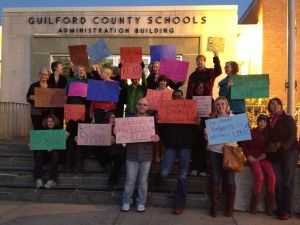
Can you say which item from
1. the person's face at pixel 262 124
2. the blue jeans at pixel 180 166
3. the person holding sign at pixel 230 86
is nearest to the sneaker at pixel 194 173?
the blue jeans at pixel 180 166

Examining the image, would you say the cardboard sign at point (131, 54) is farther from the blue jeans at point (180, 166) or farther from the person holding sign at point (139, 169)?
the blue jeans at point (180, 166)

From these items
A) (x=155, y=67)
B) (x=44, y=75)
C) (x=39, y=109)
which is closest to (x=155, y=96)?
(x=155, y=67)

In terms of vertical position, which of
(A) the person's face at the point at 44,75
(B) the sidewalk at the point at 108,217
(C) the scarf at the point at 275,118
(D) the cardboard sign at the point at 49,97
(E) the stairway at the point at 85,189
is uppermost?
(A) the person's face at the point at 44,75

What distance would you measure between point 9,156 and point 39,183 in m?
1.47

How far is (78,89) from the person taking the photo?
22.9 feet

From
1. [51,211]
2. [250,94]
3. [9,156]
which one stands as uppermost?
[250,94]

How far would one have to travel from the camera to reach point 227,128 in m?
5.73

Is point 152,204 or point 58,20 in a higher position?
point 58,20

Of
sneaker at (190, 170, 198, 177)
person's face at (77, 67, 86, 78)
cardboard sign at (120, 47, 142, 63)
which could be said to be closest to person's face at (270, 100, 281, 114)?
sneaker at (190, 170, 198, 177)

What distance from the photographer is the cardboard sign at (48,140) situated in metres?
6.67

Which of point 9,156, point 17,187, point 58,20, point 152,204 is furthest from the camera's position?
point 58,20

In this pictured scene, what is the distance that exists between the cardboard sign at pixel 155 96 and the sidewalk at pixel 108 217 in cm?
174

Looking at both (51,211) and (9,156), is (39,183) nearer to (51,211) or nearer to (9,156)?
(51,211)

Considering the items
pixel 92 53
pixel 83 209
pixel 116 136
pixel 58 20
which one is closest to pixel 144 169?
pixel 116 136
